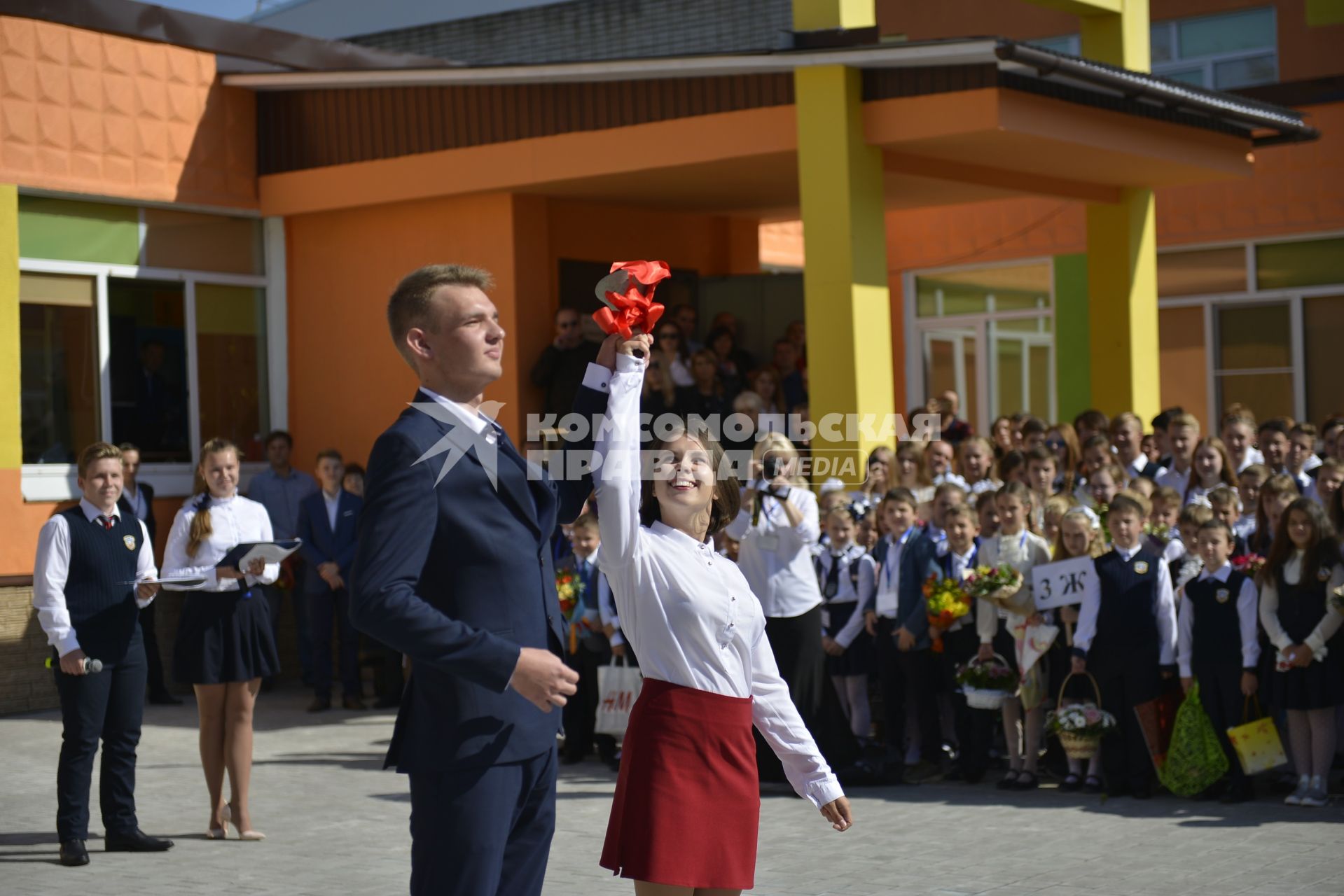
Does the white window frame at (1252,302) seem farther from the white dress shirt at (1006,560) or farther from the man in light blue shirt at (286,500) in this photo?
the man in light blue shirt at (286,500)

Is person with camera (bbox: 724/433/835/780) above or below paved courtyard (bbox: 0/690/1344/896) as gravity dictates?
above

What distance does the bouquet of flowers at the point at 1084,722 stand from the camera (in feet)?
31.1

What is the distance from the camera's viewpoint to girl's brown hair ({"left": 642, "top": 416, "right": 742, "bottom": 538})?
4812 millimetres

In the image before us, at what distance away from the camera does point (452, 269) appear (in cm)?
397

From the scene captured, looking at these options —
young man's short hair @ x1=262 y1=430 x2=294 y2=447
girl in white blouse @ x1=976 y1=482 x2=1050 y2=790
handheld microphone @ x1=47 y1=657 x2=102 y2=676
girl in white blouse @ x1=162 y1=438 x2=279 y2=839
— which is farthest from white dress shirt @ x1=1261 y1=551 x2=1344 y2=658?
young man's short hair @ x1=262 y1=430 x2=294 y2=447

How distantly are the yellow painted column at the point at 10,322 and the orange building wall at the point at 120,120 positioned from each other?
0.27 meters

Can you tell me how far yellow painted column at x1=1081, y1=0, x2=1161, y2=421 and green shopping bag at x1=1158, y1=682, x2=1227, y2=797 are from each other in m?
7.04

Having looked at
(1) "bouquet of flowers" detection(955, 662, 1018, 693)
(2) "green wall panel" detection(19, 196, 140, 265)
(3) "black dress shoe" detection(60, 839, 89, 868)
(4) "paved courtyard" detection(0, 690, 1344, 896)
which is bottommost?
(4) "paved courtyard" detection(0, 690, 1344, 896)

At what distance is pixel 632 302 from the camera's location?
12.7 feet

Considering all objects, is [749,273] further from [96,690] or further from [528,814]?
[528,814]

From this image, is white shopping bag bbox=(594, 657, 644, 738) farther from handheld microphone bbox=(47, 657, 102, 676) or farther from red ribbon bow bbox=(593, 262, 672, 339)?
red ribbon bow bbox=(593, 262, 672, 339)

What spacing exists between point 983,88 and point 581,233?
15.6 ft

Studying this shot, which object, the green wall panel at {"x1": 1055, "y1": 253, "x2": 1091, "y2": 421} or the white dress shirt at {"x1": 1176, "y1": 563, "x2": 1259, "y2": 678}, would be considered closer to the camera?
the white dress shirt at {"x1": 1176, "y1": 563, "x2": 1259, "y2": 678}

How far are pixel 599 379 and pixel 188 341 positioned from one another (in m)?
12.7
